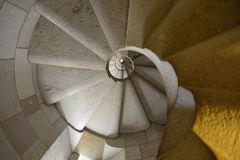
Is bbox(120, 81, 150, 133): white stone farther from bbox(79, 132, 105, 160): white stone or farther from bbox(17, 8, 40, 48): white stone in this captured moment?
bbox(17, 8, 40, 48): white stone

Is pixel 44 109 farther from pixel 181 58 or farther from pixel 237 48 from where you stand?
pixel 237 48

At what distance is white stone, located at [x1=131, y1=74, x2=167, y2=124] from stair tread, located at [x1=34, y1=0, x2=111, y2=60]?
78 centimetres

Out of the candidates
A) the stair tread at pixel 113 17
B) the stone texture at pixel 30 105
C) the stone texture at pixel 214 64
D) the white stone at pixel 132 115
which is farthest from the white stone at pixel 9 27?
the white stone at pixel 132 115

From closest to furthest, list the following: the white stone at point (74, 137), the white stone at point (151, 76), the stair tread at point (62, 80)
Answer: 1. the stair tread at point (62, 80)
2. the white stone at point (74, 137)
3. the white stone at point (151, 76)

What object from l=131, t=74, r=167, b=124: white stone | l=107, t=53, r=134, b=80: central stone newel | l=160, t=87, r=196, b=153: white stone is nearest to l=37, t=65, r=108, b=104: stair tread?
l=107, t=53, r=134, b=80: central stone newel

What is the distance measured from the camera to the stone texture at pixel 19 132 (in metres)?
1.87

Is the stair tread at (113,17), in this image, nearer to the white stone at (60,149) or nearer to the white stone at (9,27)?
the white stone at (9,27)

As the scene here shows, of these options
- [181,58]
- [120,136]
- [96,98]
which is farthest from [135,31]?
[120,136]

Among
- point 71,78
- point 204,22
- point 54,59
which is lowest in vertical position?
point 204,22

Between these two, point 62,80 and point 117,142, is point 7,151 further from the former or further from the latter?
point 117,142

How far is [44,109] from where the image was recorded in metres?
2.39

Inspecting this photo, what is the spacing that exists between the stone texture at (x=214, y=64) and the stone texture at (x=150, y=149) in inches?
70.1

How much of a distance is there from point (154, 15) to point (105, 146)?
5.98ft

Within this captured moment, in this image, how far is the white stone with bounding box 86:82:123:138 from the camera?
124 inches
